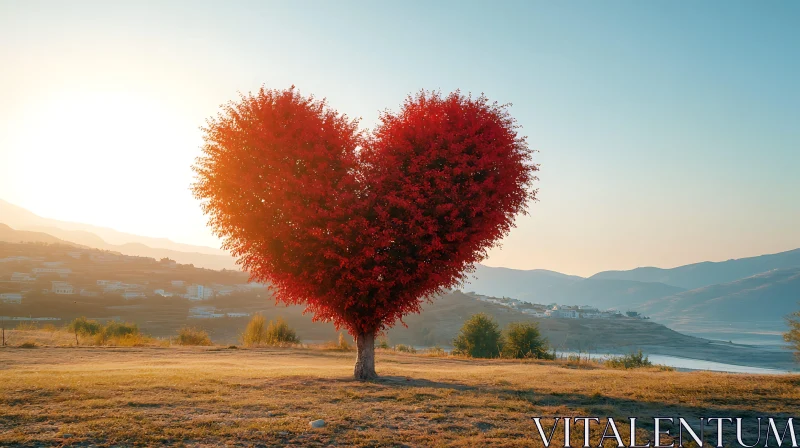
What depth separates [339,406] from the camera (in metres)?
13.4

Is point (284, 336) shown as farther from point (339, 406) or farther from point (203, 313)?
point (203, 313)

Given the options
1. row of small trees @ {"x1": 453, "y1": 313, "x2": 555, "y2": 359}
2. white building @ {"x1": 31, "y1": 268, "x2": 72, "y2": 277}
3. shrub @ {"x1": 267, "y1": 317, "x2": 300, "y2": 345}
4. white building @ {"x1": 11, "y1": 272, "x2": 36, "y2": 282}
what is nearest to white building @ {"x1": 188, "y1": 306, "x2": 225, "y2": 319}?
white building @ {"x1": 11, "y1": 272, "x2": 36, "y2": 282}

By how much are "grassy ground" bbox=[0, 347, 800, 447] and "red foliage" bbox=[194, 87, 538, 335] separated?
3550 mm

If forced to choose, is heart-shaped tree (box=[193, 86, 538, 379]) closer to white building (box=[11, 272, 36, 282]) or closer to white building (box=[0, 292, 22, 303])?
white building (box=[0, 292, 22, 303])

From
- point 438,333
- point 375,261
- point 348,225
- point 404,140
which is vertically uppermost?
point 404,140

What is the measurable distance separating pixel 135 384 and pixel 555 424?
39.6 ft

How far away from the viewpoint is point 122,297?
127312 millimetres

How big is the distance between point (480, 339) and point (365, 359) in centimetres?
4450

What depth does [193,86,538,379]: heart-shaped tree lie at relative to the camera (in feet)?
58.5

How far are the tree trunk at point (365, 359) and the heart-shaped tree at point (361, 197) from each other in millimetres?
42

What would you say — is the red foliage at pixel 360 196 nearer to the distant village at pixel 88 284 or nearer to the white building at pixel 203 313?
the distant village at pixel 88 284

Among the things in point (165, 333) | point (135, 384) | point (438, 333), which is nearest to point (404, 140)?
point (135, 384)

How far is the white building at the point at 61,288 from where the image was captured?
12456cm

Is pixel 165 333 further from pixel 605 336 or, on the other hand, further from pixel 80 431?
pixel 605 336
